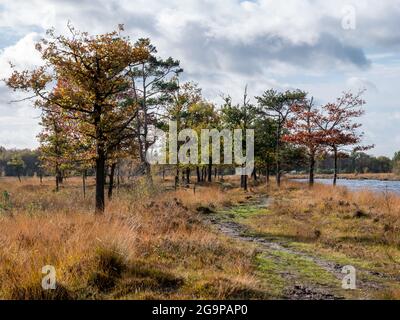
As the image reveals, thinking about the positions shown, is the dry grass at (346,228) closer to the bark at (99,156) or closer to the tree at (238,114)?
the bark at (99,156)

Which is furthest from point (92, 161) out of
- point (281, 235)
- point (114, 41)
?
point (281, 235)

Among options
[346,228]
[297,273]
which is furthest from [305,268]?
[346,228]

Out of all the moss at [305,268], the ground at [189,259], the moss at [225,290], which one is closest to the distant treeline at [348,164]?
the ground at [189,259]

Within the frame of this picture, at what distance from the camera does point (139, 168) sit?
30.5 meters

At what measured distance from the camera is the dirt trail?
6.62 m

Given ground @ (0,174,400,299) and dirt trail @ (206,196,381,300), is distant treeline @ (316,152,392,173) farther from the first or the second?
dirt trail @ (206,196,381,300)

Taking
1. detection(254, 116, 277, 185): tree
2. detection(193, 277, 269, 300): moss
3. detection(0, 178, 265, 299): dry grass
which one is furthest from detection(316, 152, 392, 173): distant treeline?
detection(193, 277, 269, 300): moss

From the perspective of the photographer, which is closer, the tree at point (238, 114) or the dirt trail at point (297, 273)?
the dirt trail at point (297, 273)

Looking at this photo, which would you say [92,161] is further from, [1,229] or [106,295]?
[106,295]

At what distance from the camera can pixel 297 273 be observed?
8.12 m

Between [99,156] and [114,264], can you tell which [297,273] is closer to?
[114,264]

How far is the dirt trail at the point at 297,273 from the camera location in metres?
6.62

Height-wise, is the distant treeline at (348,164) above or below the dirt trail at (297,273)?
above
